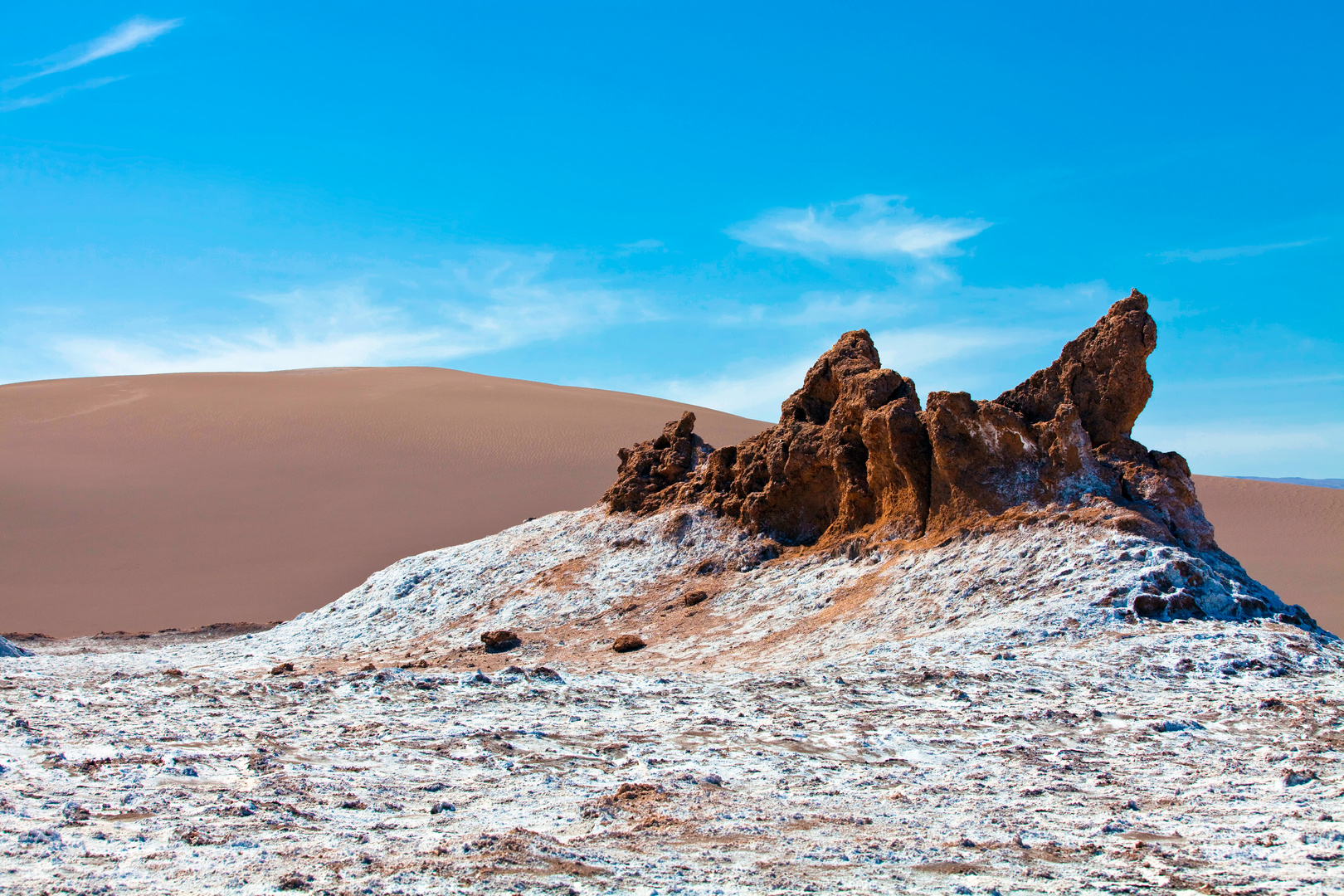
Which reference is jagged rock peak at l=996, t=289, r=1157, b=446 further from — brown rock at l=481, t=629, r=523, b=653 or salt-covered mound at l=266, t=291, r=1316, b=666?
brown rock at l=481, t=629, r=523, b=653

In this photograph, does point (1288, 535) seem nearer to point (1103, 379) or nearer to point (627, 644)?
point (1103, 379)

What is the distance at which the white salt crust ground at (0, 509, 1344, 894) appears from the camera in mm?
3834

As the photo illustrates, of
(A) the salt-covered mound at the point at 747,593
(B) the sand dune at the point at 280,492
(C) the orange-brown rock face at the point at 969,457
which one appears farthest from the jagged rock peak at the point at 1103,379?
(B) the sand dune at the point at 280,492

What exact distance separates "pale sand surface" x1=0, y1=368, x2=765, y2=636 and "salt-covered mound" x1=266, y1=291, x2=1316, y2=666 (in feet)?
29.2

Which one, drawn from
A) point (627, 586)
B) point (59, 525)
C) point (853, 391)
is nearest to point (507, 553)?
point (627, 586)

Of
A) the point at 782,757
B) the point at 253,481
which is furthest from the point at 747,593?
the point at 253,481

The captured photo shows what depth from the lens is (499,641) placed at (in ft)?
39.4

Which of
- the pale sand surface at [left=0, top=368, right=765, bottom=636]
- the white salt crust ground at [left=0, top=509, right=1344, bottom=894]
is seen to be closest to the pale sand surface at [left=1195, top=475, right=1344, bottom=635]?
the white salt crust ground at [left=0, top=509, right=1344, bottom=894]

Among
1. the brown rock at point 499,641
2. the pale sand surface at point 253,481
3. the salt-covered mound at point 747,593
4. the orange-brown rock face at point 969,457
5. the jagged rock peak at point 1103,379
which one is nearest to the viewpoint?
the salt-covered mound at point 747,593

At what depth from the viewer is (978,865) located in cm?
396

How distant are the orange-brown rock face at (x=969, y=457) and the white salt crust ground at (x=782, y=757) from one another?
0.70m

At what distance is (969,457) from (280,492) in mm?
26971

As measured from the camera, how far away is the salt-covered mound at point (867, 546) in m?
9.55

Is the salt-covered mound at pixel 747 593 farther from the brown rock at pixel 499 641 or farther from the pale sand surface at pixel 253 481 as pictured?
the pale sand surface at pixel 253 481
